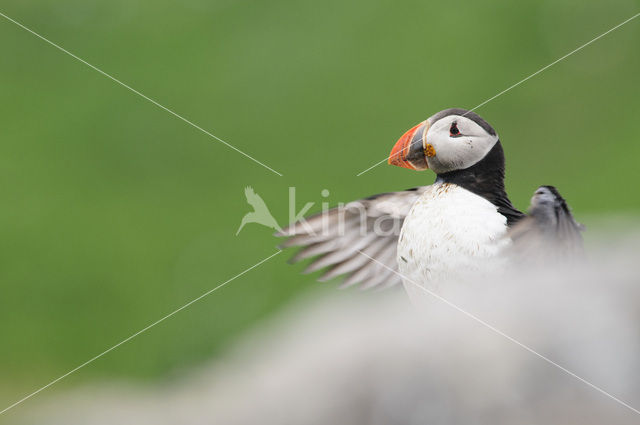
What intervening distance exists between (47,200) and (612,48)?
2.69m

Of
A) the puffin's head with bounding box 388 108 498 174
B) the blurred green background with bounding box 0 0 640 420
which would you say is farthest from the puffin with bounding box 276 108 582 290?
the blurred green background with bounding box 0 0 640 420

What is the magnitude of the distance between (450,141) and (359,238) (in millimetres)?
358

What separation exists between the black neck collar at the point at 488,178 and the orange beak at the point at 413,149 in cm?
7

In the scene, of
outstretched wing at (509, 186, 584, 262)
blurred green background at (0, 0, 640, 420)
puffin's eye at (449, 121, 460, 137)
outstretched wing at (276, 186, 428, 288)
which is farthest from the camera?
blurred green background at (0, 0, 640, 420)

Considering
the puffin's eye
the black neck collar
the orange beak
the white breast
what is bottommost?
the white breast

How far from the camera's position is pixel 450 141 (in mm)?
1413

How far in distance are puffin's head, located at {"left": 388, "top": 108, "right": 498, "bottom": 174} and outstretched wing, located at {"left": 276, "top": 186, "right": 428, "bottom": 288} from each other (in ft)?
0.69

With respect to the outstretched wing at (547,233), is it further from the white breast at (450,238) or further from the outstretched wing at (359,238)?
the outstretched wing at (359,238)

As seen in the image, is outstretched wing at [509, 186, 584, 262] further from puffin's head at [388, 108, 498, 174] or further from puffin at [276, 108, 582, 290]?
puffin's head at [388, 108, 498, 174]

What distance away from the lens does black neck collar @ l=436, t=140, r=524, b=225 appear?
1.44m

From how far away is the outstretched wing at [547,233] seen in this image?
1.28 m

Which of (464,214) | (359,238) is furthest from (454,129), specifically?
(359,238)

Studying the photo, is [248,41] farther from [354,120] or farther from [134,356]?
[134,356]

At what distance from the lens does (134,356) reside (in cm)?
324
